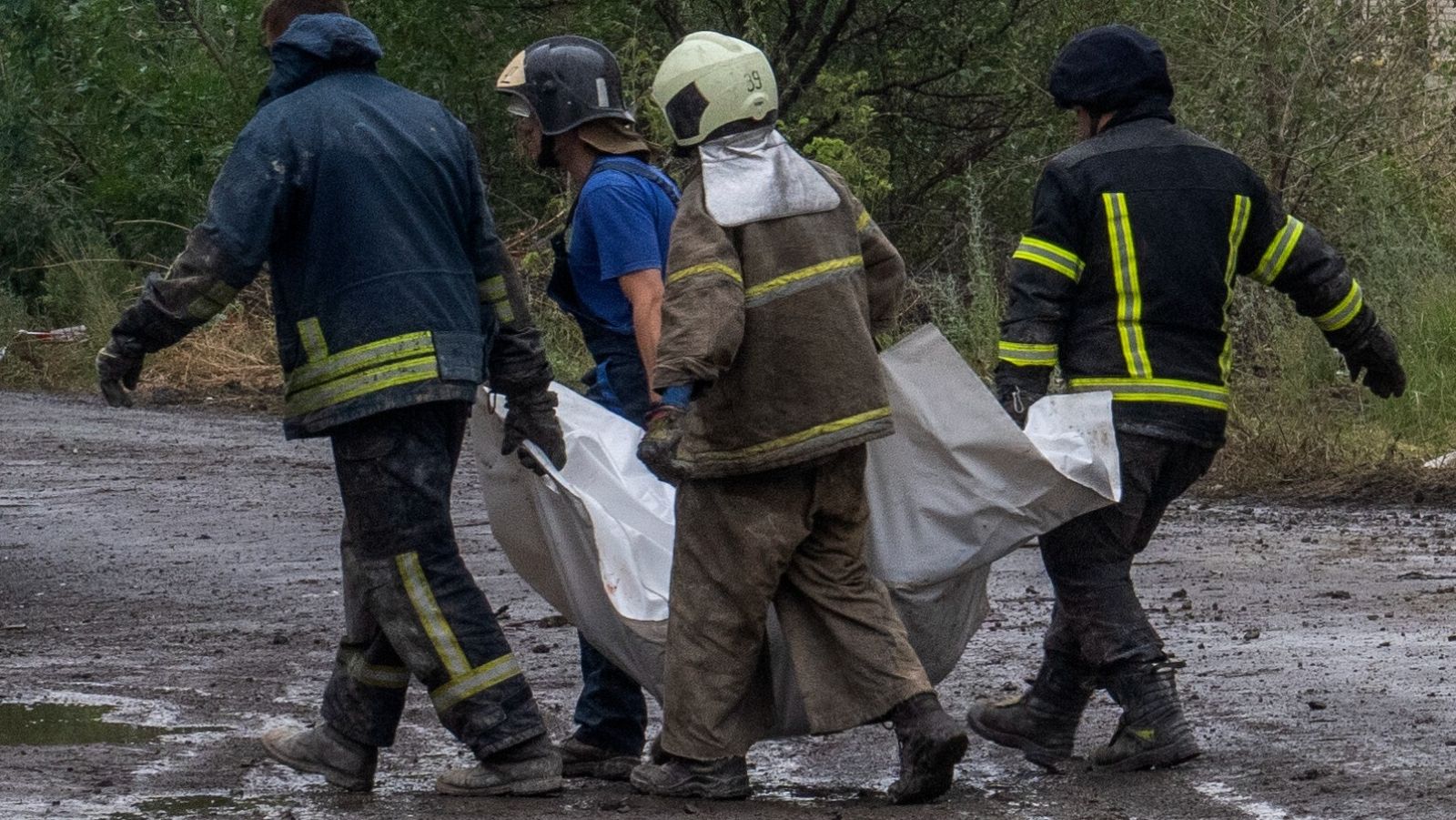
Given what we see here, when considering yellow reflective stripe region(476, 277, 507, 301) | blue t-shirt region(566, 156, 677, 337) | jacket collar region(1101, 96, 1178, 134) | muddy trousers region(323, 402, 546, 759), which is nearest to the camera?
muddy trousers region(323, 402, 546, 759)

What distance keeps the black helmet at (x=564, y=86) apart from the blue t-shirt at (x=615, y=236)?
139 millimetres

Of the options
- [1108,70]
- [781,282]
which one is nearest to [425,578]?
[781,282]

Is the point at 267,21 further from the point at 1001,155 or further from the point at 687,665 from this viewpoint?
the point at 1001,155

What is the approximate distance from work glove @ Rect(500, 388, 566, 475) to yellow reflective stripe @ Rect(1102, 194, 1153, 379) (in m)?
1.39

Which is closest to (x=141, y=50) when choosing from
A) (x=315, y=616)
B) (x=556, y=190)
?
(x=556, y=190)

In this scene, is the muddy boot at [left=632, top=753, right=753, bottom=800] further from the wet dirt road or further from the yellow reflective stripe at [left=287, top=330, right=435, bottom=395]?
the yellow reflective stripe at [left=287, top=330, right=435, bottom=395]

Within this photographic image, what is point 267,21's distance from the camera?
5551 mm

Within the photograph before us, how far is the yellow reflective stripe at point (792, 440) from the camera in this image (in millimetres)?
4863

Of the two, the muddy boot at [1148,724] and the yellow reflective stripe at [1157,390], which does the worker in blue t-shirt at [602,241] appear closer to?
the yellow reflective stripe at [1157,390]

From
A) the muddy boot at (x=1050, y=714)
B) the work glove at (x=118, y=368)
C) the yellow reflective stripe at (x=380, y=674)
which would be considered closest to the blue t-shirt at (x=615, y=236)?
the yellow reflective stripe at (x=380, y=674)

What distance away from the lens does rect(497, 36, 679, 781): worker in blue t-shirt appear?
205 inches

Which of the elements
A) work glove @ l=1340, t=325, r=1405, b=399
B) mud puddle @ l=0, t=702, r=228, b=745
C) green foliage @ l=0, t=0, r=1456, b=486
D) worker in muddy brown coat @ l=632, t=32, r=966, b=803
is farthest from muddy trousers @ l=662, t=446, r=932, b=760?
green foliage @ l=0, t=0, r=1456, b=486

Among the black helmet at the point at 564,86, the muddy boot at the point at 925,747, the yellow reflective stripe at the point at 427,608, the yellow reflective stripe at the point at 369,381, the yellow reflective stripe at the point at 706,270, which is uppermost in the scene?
the black helmet at the point at 564,86

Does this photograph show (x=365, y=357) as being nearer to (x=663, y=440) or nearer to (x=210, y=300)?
(x=210, y=300)
